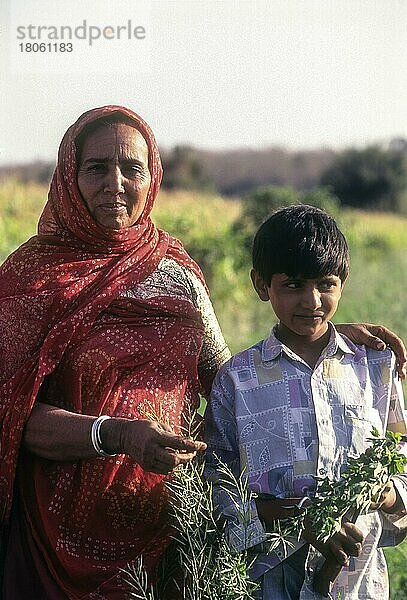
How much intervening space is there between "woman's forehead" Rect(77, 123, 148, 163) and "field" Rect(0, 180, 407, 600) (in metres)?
7.07

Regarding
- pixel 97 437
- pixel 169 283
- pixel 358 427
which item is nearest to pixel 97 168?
pixel 169 283

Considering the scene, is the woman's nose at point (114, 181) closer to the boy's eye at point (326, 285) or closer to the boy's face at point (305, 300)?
the boy's face at point (305, 300)

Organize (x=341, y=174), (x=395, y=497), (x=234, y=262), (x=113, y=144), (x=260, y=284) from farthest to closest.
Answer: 1. (x=341, y=174)
2. (x=234, y=262)
3. (x=113, y=144)
4. (x=260, y=284)
5. (x=395, y=497)

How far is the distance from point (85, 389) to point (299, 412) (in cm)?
60

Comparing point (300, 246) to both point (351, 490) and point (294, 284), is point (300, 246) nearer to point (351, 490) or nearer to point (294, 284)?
point (294, 284)

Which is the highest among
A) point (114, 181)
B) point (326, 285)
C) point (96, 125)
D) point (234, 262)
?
point (96, 125)

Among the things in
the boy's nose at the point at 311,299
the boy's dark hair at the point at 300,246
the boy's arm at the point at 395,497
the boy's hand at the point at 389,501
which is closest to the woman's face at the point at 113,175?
the boy's dark hair at the point at 300,246

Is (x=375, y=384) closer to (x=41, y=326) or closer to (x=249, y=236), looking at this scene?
(x=41, y=326)

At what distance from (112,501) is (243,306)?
35.2ft

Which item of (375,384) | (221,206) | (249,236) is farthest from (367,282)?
(375,384)

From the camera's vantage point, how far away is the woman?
10.2 feet

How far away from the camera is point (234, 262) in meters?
14.4

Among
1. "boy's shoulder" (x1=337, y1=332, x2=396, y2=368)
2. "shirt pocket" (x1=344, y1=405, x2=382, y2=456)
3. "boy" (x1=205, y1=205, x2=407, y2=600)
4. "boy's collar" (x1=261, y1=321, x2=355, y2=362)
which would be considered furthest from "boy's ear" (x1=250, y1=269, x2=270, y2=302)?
"shirt pocket" (x1=344, y1=405, x2=382, y2=456)

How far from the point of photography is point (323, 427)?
2.94 metres
